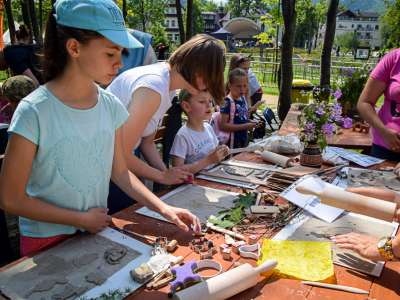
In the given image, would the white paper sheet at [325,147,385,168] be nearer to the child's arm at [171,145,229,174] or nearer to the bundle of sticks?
the bundle of sticks

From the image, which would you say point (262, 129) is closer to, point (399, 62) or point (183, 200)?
point (399, 62)

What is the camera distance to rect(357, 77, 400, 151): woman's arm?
96.8 inches

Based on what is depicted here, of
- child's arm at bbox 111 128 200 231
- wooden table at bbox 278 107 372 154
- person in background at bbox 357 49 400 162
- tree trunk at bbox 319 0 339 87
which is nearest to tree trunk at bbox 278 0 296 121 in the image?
tree trunk at bbox 319 0 339 87

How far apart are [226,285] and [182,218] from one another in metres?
0.41

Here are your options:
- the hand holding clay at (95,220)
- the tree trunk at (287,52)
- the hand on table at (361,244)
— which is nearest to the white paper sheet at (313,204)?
the hand on table at (361,244)

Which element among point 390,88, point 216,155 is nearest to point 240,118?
point 390,88

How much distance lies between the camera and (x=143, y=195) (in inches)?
A: 60.2

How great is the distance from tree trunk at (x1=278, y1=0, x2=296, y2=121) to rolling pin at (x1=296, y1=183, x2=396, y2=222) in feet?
15.7

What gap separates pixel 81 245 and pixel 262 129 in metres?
4.41

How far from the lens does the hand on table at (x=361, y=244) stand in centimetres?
127

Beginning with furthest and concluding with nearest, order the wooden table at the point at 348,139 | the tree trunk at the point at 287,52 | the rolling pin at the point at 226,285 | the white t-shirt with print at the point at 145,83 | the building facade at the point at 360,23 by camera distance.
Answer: the building facade at the point at 360,23 → the tree trunk at the point at 287,52 → the wooden table at the point at 348,139 → the white t-shirt with print at the point at 145,83 → the rolling pin at the point at 226,285

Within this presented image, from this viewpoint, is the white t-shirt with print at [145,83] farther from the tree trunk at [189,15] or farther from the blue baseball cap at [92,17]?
the tree trunk at [189,15]

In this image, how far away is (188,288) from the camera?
106 centimetres

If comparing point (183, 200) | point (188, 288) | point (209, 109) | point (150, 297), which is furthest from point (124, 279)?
point (209, 109)
